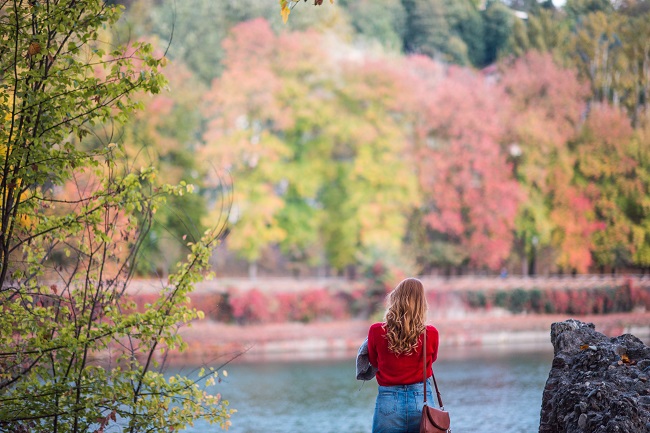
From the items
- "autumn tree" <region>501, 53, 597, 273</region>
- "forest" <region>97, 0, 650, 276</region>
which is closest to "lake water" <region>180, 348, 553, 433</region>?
"forest" <region>97, 0, 650, 276</region>

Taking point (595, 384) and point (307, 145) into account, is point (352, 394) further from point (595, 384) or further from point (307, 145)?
point (307, 145)

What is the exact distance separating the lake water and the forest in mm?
8700

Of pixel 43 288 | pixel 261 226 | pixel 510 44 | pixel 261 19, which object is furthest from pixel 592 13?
pixel 43 288

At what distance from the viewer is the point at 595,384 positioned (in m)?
6.25

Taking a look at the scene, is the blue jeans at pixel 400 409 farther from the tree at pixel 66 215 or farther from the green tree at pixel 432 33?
the green tree at pixel 432 33

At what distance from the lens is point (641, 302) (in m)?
36.9

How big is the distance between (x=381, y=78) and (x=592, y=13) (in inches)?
521

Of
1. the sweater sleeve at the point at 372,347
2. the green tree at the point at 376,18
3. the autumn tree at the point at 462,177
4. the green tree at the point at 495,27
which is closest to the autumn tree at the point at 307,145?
the autumn tree at the point at 462,177

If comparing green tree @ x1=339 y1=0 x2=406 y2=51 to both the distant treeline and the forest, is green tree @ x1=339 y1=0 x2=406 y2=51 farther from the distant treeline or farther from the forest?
the distant treeline

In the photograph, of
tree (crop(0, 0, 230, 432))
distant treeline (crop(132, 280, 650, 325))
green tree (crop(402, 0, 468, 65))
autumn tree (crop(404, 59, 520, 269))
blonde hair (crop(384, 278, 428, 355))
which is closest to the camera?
blonde hair (crop(384, 278, 428, 355))

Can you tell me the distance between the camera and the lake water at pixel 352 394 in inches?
550

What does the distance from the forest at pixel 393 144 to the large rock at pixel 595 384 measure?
963 inches

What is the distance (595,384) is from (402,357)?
1950 millimetres

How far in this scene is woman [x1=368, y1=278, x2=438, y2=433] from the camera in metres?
4.82
